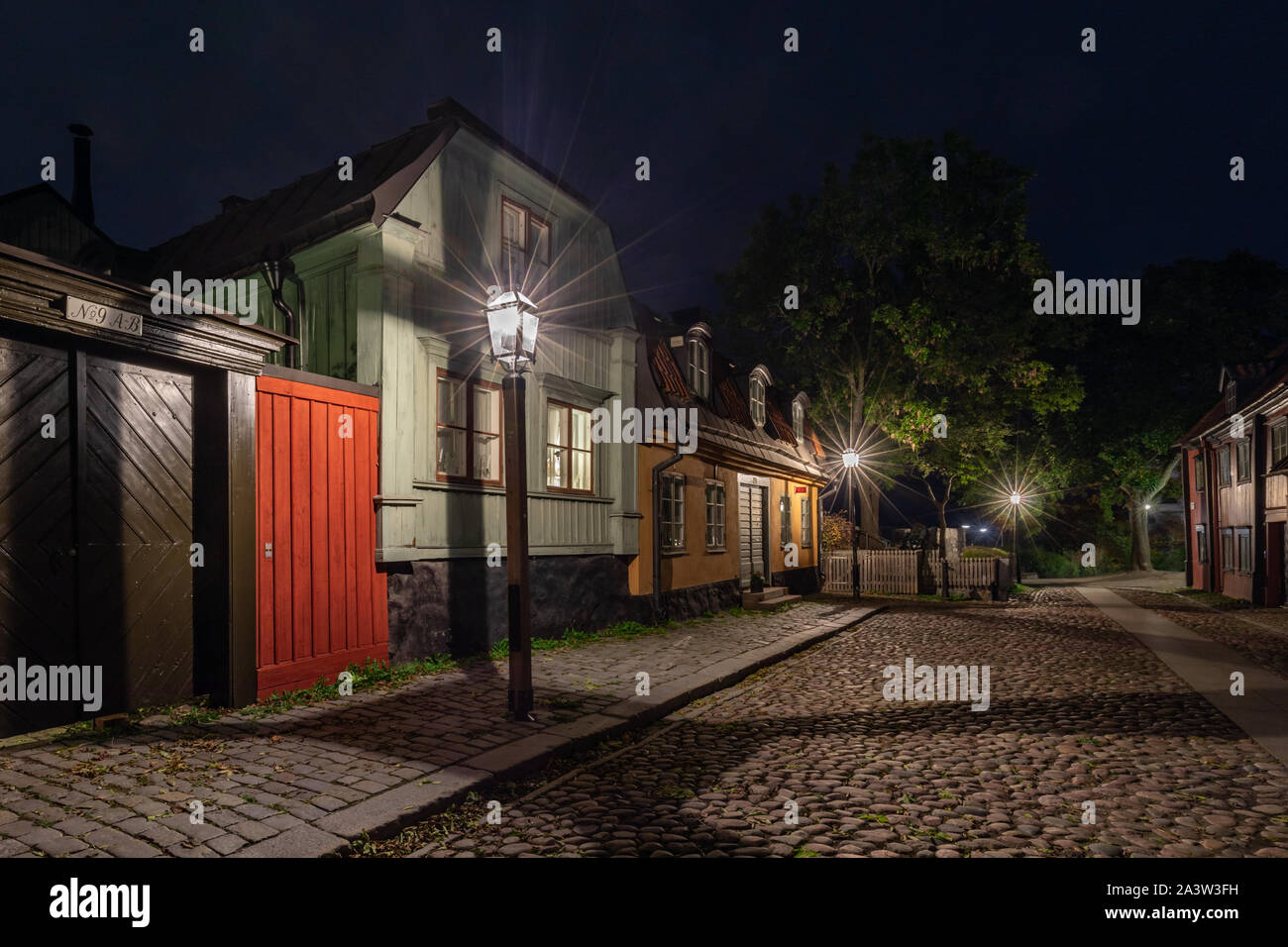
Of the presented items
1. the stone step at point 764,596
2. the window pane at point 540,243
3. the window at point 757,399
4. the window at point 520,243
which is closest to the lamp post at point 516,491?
the window at point 520,243

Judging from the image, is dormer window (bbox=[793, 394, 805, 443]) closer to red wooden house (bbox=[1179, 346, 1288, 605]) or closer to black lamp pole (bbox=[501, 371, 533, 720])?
red wooden house (bbox=[1179, 346, 1288, 605])

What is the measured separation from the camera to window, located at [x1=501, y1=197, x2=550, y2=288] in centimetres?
1048

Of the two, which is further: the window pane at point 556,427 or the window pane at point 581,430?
the window pane at point 581,430

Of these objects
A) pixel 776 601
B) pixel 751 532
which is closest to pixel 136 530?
pixel 776 601

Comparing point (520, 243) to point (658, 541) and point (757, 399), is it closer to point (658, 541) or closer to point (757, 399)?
point (658, 541)

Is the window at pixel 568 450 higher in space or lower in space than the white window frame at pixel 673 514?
higher

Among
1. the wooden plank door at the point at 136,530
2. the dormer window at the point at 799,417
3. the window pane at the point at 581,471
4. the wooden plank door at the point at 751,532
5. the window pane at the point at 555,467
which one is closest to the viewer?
the wooden plank door at the point at 136,530

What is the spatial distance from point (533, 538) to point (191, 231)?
27.9 feet

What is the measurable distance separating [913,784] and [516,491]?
360 centimetres

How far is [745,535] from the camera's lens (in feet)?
58.4

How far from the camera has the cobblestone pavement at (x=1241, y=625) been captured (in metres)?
10.4

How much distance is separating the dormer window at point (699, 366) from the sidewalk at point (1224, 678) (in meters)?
8.87

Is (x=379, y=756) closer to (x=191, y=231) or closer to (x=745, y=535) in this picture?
(x=191, y=231)

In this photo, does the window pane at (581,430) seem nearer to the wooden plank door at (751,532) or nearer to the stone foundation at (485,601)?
the stone foundation at (485,601)
